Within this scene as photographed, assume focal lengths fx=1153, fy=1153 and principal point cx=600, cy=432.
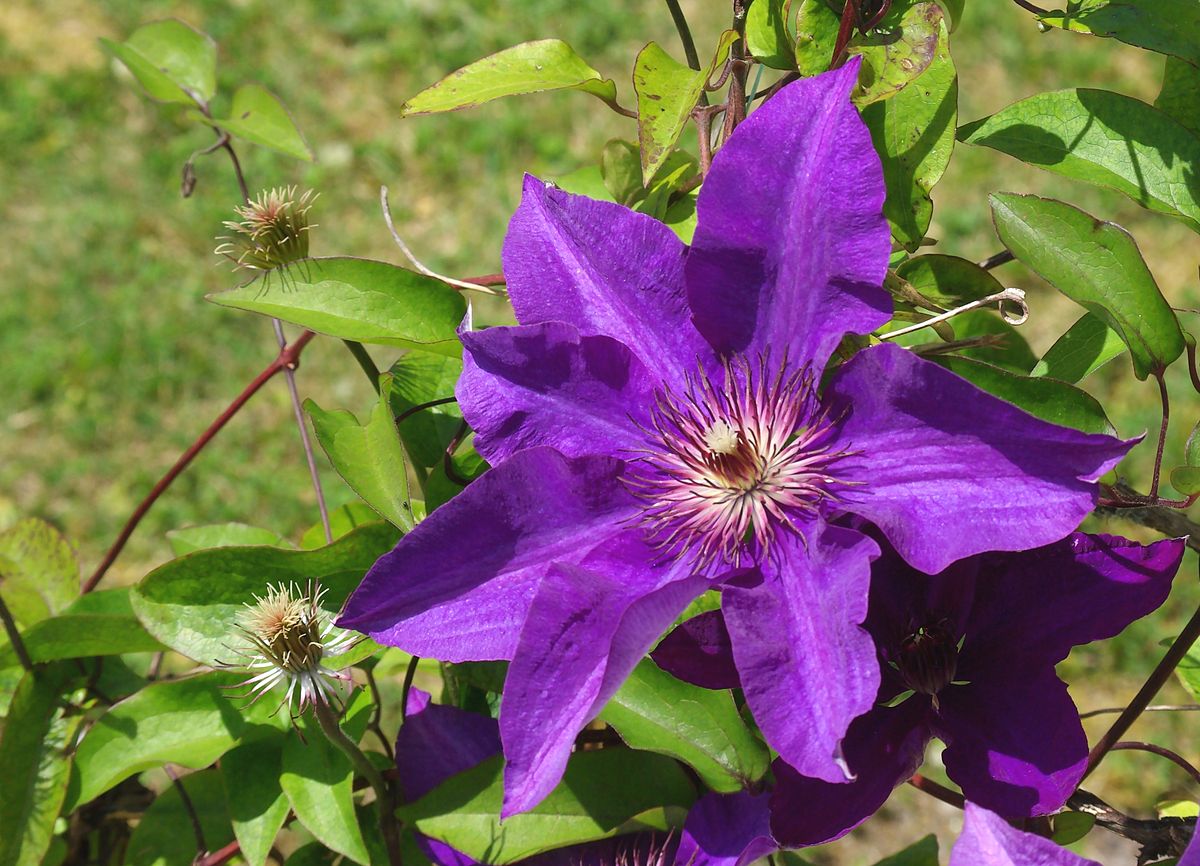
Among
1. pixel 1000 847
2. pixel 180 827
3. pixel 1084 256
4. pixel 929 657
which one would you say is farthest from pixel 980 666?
pixel 180 827

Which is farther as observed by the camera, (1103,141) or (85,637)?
(85,637)

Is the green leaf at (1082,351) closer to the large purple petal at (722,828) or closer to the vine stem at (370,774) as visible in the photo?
the large purple petal at (722,828)

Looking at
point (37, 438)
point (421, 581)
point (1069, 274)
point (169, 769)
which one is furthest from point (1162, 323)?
point (37, 438)

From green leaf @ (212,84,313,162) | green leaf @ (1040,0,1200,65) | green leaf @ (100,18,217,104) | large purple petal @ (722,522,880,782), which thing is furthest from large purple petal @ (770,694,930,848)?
green leaf @ (100,18,217,104)

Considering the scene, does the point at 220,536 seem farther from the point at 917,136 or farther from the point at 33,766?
the point at 917,136

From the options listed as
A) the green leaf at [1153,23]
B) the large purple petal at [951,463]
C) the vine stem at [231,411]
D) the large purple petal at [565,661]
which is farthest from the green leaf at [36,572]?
the green leaf at [1153,23]

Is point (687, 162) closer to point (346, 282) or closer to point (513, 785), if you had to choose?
point (346, 282)
